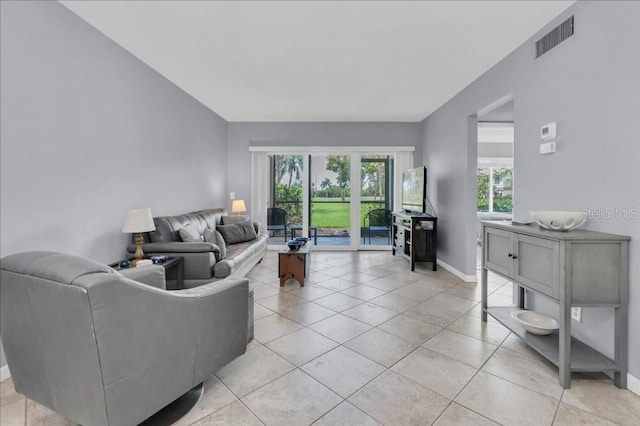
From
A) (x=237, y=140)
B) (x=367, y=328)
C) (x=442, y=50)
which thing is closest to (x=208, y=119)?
(x=237, y=140)

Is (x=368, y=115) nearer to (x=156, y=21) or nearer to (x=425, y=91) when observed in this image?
(x=425, y=91)

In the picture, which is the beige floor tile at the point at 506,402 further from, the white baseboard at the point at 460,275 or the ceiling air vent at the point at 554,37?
the ceiling air vent at the point at 554,37

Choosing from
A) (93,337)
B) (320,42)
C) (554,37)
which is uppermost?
(320,42)

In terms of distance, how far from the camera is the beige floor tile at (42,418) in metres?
1.51

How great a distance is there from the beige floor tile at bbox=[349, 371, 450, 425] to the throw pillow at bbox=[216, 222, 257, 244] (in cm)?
309

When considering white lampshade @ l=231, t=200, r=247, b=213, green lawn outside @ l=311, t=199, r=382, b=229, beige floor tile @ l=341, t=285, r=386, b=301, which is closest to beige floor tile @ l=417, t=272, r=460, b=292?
beige floor tile @ l=341, t=285, r=386, b=301

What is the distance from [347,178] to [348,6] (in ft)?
13.2

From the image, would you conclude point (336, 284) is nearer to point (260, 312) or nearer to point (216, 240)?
point (260, 312)

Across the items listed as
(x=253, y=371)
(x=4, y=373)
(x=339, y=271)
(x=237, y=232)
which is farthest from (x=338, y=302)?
(x=4, y=373)

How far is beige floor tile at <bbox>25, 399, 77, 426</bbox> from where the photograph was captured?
151 centimetres

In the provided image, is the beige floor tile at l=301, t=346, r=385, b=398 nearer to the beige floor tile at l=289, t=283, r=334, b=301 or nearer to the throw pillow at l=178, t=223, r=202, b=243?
the beige floor tile at l=289, t=283, r=334, b=301

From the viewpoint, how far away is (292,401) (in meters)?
1.70

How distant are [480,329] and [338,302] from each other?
1410 millimetres

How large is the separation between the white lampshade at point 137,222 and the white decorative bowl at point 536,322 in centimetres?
332
